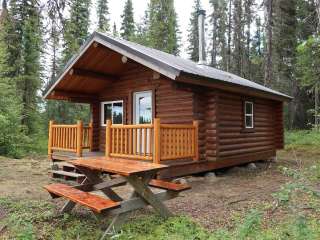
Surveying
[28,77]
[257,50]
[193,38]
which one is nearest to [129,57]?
[28,77]

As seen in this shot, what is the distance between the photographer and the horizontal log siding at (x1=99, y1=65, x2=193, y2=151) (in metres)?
9.85

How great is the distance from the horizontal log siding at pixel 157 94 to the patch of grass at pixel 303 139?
11730 millimetres

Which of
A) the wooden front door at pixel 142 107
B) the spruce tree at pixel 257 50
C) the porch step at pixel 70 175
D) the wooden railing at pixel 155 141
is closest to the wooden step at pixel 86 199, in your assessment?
the porch step at pixel 70 175

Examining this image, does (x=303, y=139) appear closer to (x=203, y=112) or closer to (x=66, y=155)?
(x=203, y=112)

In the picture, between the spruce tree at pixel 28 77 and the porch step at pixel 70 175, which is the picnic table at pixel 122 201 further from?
the spruce tree at pixel 28 77

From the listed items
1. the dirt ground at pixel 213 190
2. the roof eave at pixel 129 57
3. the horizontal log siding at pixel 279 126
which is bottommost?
the dirt ground at pixel 213 190

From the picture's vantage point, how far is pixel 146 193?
5113 millimetres

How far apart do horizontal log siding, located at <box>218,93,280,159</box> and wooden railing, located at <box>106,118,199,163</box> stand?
1430 mm

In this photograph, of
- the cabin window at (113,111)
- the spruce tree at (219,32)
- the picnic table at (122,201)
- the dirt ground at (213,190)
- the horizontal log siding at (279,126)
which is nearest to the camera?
the picnic table at (122,201)

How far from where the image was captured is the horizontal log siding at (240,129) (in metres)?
10.5

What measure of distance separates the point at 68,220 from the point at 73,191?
551mm

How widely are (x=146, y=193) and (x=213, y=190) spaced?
320 cm

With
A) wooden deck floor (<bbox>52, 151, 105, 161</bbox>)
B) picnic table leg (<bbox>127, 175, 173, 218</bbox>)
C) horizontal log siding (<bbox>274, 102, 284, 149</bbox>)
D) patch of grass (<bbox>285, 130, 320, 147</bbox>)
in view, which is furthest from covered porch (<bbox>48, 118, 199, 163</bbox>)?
patch of grass (<bbox>285, 130, 320, 147</bbox>)

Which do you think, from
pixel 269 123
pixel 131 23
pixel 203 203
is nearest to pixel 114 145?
pixel 203 203
